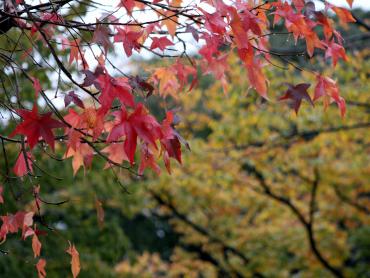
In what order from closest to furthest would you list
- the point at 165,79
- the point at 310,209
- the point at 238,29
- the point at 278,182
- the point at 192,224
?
the point at 238,29, the point at 165,79, the point at 310,209, the point at 278,182, the point at 192,224

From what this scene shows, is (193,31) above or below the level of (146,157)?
above

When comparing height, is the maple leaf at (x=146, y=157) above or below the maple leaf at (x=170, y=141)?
below

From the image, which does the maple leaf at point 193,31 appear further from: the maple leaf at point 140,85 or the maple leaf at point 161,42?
the maple leaf at point 140,85

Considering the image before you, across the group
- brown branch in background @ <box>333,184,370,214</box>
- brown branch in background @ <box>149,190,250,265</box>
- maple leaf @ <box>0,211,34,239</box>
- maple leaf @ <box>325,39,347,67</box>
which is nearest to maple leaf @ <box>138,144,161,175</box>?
maple leaf @ <box>0,211,34,239</box>

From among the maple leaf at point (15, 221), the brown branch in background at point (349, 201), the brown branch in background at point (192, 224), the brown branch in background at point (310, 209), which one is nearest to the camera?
the maple leaf at point (15, 221)

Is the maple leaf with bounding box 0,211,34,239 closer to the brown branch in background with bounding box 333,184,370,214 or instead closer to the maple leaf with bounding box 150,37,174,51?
the maple leaf with bounding box 150,37,174,51

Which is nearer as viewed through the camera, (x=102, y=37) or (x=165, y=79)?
(x=102, y=37)

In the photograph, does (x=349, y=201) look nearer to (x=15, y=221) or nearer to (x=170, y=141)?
(x=15, y=221)

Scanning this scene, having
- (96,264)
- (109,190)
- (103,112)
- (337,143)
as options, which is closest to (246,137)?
(337,143)

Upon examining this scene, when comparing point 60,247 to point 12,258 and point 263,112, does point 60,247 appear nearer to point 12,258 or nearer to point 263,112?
point 12,258

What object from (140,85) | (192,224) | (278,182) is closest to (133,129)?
(140,85)

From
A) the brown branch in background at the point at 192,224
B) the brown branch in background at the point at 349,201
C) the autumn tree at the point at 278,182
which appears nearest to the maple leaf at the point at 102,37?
the autumn tree at the point at 278,182

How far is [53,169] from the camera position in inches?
187

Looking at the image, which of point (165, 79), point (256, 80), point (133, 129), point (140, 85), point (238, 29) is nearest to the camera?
point (133, 129)
